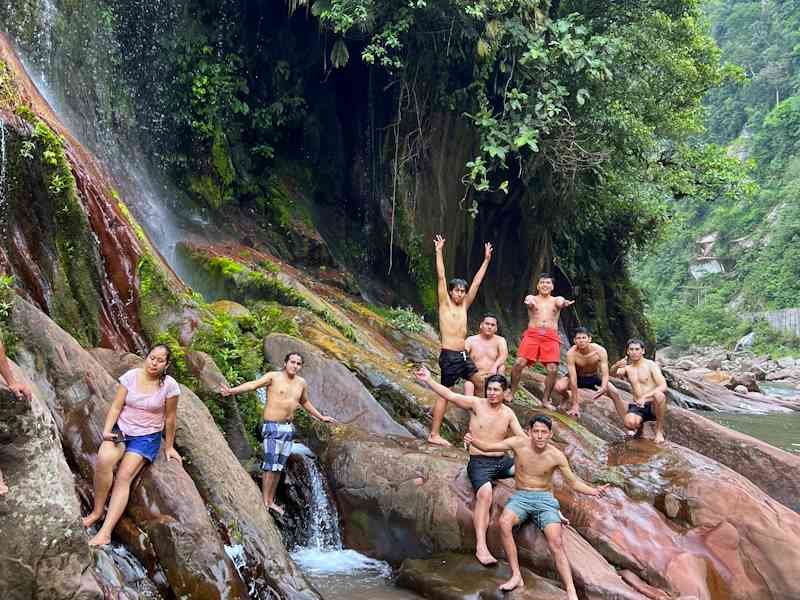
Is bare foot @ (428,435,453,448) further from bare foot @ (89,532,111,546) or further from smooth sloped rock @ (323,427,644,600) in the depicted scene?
bare foot @ (89,532,111,546)

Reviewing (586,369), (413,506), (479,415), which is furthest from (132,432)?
(586,369)

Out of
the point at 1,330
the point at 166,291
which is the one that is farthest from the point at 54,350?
the point at 166,291

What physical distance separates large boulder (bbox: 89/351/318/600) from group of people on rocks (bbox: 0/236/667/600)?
283 mm

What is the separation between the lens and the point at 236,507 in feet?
18.9

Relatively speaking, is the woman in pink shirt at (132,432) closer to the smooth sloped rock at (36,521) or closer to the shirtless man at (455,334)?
the smooth sloped rock at (36,521)

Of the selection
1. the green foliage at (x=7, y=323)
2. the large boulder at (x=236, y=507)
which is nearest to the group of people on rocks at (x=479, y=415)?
the large boulder at (x=236, y=507)

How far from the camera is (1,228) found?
6.85 m

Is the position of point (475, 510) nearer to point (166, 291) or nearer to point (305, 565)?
point (305, 565)

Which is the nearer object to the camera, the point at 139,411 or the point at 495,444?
the point at 139,411

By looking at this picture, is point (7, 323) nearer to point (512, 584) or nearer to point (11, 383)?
point (11, 383)

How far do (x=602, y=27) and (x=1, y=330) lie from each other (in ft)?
44.9

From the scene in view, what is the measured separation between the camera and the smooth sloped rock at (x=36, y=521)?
4.18 metres

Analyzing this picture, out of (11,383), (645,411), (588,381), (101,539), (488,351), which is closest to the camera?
(11,383)

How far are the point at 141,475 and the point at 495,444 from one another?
2.83m
